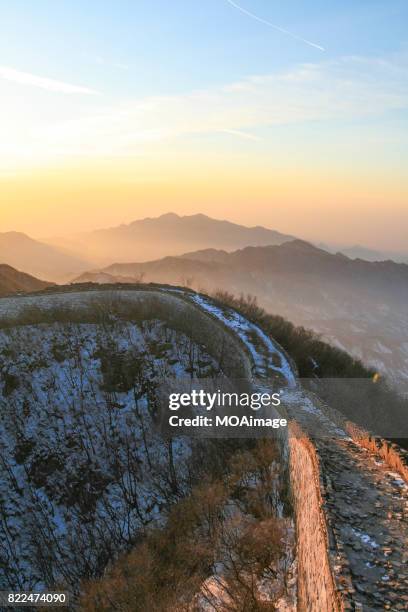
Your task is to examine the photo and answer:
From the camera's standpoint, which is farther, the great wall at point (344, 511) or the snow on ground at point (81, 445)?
the snow on ground at point (81, 445)

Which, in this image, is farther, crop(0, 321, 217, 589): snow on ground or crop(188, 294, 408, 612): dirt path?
crop(0, 321, 217, 589): snow on ground

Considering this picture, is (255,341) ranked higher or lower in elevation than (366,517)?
higher

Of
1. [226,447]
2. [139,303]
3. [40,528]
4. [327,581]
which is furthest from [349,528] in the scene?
[139,303]

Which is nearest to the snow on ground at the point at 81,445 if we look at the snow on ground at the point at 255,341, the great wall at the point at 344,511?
the snow on ground at the point at 255,341

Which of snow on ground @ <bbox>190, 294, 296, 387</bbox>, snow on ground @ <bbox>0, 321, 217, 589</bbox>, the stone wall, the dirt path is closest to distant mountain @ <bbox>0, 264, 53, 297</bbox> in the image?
snow on ground @ <bbox>0, 321, 217, 589</bbox>

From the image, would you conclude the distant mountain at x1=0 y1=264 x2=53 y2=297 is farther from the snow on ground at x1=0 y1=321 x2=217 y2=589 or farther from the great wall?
the great wall

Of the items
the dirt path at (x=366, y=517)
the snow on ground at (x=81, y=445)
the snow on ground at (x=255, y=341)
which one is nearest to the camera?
the dirt path at (x=366, y=517)

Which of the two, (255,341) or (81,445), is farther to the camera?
(255,341)

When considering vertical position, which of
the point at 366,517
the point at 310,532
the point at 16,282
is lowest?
the point at 310,532

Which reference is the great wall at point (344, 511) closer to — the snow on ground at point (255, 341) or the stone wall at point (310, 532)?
the stone wall at point (310, 532)

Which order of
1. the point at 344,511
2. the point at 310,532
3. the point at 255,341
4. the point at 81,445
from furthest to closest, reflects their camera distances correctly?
the point at 255,341 → the point at 81,445 → the point at 310,532 → the point at 344,511

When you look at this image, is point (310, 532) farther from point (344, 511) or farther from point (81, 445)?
point (81, 445)

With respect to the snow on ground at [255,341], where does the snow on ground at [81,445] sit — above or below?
below

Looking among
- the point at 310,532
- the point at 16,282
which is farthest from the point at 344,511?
the point at 16,282
